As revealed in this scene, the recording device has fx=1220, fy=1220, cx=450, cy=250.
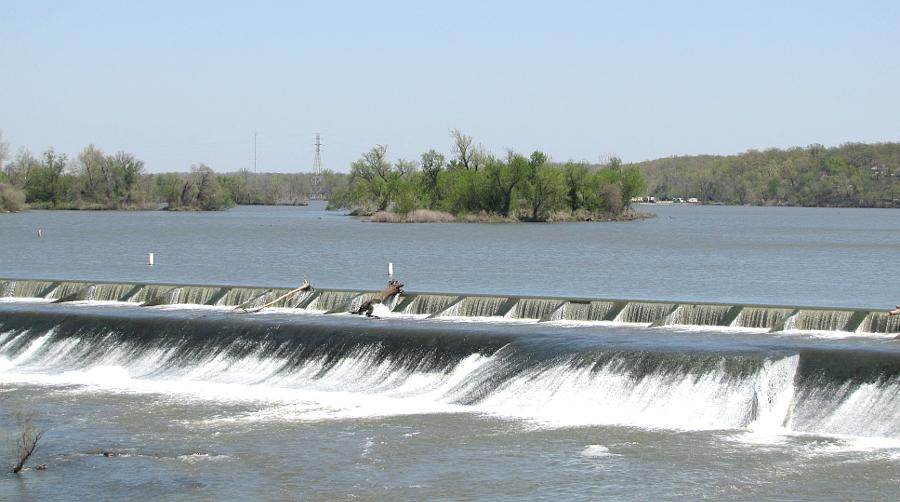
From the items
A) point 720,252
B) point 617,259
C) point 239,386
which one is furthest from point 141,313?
point 720,252

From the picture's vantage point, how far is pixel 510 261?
5691 centimetres

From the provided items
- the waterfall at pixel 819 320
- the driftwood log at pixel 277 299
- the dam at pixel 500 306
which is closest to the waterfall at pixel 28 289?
the dam at pixel 500 306

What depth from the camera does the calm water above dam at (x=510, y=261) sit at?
138ft

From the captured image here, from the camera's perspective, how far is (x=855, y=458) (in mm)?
17391

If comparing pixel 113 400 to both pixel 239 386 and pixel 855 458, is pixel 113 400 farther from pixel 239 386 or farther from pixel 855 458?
pixel 855 458

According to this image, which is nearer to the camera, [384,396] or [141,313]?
[384,396]

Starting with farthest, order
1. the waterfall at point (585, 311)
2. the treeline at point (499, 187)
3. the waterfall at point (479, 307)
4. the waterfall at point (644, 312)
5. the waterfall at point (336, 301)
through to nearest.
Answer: the treeline at point (499, 187) < the waterfall at point (336, 301) < the waterfall at point (479, 307) < the waterfall at point (585, 311) < the waterfall at point (644, 312)

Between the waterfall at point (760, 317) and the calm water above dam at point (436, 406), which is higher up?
the waterfall at point (760, 317)

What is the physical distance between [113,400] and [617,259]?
127 ft

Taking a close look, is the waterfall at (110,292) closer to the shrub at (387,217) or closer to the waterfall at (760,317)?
the waterfall at (760,317)

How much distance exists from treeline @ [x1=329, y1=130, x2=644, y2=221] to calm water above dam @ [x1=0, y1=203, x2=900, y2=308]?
69.5ft

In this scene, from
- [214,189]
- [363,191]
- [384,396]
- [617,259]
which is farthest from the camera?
[214,189]

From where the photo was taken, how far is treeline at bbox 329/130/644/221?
113m

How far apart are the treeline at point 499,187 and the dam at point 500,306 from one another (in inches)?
3052
